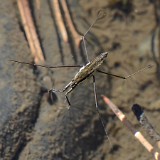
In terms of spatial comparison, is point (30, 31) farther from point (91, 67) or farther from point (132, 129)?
point (132, 129)

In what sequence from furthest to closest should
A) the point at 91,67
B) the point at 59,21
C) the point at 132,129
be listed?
the point at 59,21 → the point at 132,129 → the point at 91,67

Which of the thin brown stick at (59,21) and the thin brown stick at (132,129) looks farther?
the thin brown stick at (59,21)

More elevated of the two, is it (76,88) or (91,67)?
(76,88)

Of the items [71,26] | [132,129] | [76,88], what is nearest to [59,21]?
[71,26]

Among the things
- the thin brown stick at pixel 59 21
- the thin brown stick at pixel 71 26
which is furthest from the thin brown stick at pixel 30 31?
the thin brown stick at pixel 71 26

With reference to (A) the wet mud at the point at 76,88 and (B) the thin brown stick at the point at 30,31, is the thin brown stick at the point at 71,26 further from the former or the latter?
(B) the thin brown stick at the point at 30,31

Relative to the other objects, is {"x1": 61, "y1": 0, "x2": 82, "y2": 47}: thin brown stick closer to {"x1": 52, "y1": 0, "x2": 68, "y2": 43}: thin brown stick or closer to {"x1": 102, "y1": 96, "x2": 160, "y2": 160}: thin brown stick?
{"x1": 52, "y1": 0, "x2": 68, "y2": 43}: thin brown stick

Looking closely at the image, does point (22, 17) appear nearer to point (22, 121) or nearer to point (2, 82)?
point (2, 82)
